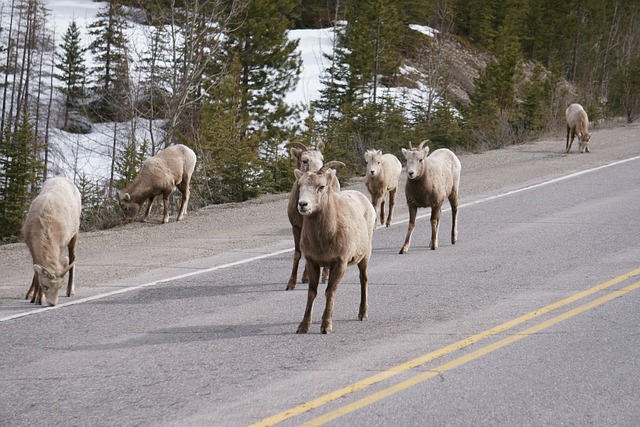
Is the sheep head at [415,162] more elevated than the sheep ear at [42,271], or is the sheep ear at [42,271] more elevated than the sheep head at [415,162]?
the sheep head at [415,162]

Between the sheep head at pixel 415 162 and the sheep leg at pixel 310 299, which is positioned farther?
the sheep head at pixel 415 162

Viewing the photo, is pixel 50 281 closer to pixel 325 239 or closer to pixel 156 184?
pixel 325 239

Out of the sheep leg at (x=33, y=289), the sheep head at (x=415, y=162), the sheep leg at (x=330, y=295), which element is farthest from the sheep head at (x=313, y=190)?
the sheep head at (x=415, y=162)

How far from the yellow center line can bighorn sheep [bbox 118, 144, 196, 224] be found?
884 centimetres

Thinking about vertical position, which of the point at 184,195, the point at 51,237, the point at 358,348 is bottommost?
the point at 358,348

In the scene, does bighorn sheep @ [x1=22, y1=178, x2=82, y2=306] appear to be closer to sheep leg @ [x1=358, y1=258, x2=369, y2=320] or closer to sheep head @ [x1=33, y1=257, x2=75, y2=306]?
sheep head @ [x1=33, y1=257, x2=75, y2=306]

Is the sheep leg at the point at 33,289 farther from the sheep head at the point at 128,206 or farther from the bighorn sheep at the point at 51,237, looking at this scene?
the sheep head at the point at 128,206

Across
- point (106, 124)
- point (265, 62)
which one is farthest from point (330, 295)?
point (106, 124)

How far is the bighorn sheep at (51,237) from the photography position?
8.72m

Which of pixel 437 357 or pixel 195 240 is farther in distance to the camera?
pixel 195 240

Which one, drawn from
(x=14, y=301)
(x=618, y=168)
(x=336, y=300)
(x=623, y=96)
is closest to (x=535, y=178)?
(x=618, y=168)

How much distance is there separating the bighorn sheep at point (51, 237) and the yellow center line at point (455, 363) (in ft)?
14.2

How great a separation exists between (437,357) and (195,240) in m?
6.80

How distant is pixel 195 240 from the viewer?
1282 centimetres
